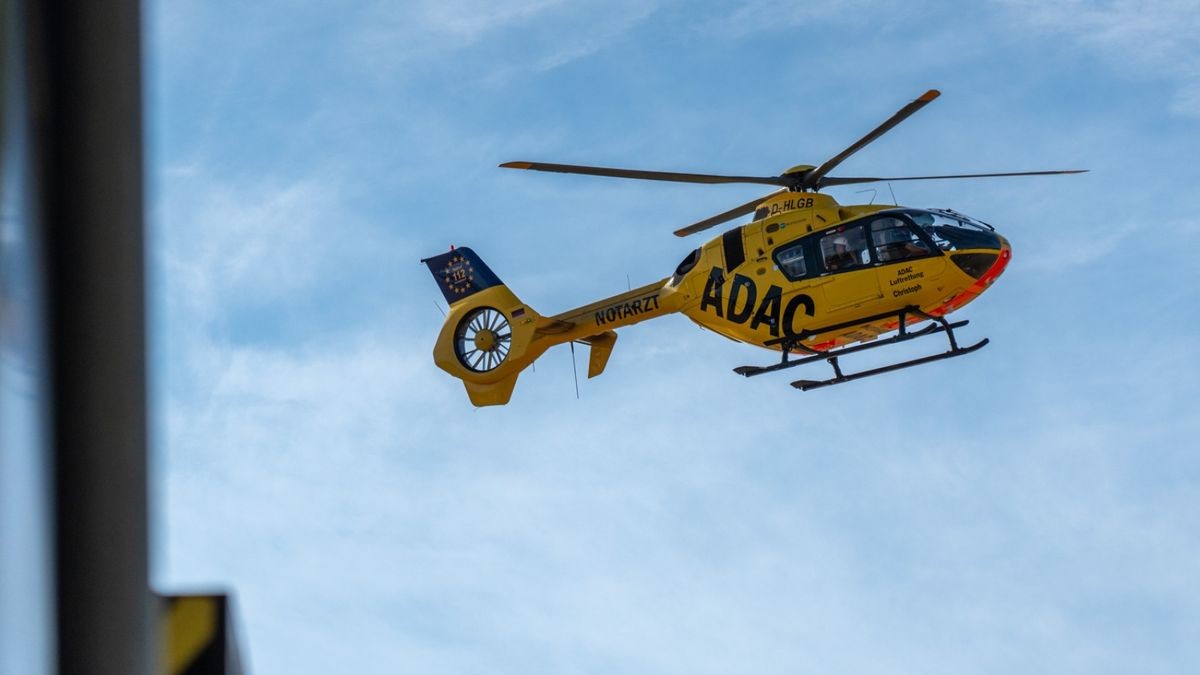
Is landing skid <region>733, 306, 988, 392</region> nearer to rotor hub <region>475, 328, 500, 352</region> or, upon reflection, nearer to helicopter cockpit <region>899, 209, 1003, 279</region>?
helicopter cockpit <region>899, 209, 1003, 279</region>

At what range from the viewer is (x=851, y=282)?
1035 inches

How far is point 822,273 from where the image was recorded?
26594mm

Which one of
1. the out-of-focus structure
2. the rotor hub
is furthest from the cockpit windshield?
the out-of-focus structure

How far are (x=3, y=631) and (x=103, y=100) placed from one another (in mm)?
585

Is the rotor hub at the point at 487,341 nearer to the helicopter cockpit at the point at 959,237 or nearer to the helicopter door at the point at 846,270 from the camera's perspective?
the helicopter door at the point at 846,270

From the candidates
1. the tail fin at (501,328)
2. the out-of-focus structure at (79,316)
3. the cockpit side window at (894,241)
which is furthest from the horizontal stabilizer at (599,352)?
the out-of-focus structure at (79,316)

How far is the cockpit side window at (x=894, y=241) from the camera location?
2602 centimetres

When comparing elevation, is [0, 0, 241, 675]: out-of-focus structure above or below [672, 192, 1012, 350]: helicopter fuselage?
below

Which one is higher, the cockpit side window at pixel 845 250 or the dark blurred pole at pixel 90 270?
the cockpit side window at pixel 845 250

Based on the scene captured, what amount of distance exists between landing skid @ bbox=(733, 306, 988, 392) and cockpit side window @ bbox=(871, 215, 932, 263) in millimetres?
1000

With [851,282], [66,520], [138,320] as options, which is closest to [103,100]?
[138,320]

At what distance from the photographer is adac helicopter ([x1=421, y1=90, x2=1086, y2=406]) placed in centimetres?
2602

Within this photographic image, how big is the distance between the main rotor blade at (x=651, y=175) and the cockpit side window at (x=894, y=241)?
10.3 ft

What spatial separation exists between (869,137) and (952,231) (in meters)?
2.68
